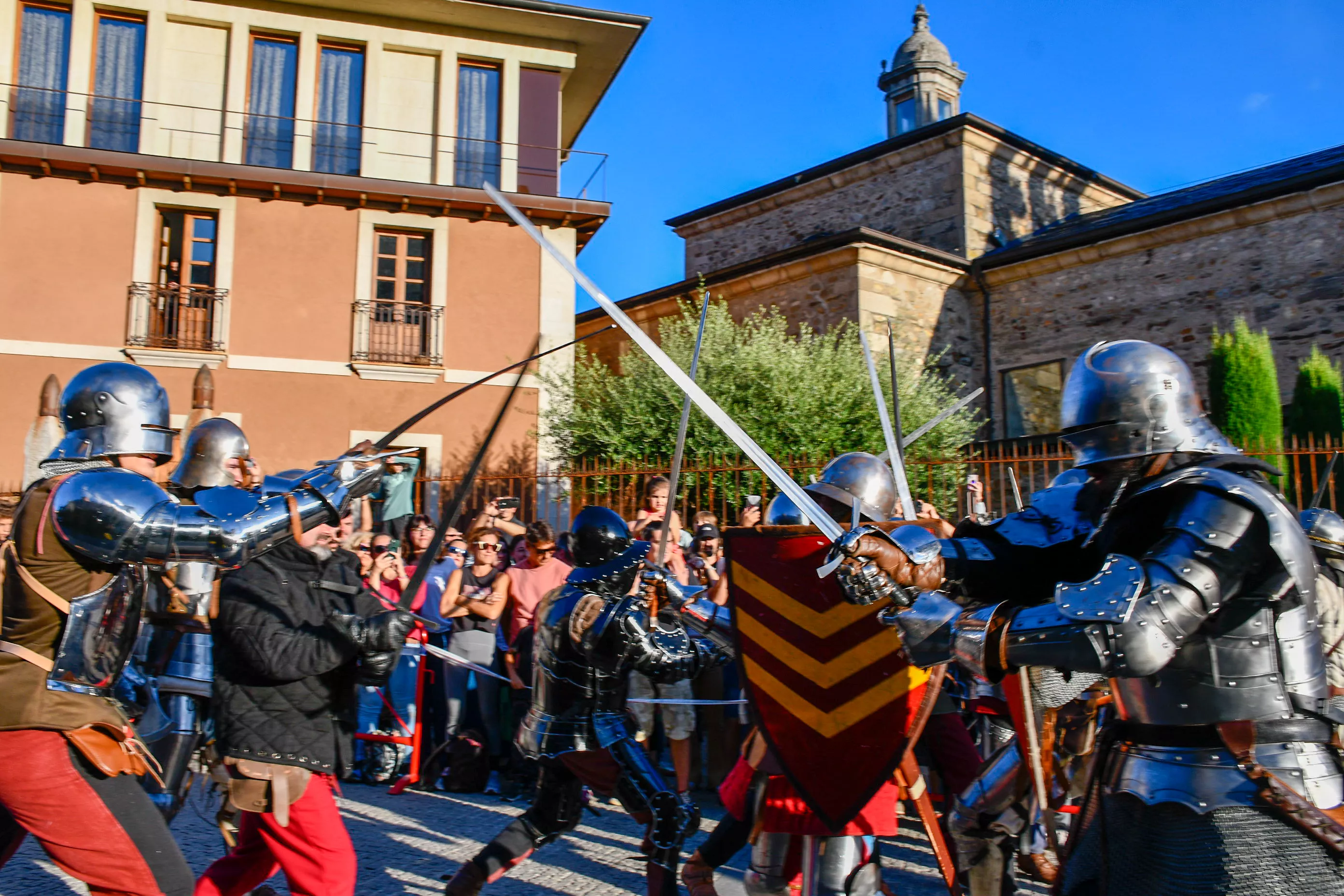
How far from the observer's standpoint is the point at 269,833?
2846 millimetres

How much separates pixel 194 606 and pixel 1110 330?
12.6 metres

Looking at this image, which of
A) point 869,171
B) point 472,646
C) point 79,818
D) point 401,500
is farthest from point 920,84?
point 79,818

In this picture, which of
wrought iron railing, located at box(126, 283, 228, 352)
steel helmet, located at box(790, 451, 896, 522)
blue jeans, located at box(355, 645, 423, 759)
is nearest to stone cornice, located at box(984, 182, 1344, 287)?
wrought iron railing, located at box(126, 283, 228, 352)

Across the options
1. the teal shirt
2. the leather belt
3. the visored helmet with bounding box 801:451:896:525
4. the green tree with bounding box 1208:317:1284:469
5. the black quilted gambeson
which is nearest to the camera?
the leather belt

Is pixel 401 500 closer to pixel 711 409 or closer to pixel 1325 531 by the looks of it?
pixel 711 409

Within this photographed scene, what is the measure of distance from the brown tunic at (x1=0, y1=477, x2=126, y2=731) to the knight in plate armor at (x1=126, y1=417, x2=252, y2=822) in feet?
2.91

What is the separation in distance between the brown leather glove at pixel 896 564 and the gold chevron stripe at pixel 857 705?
0.39 m

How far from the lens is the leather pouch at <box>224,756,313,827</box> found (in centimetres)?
286

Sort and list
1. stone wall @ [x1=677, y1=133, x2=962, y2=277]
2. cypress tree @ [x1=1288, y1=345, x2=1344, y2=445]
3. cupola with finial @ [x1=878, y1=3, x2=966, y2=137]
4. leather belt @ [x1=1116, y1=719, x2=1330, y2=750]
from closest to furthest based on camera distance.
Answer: leather belt @ [x1=1116, y1=719, x2=1330, y2=750]
cypress tree @ [x1=1288, y1=345, x2=1344, y2=445]
stone wall @ [x1=677, y1=133, x2=962, y2=277]
cupola with finial @ [x1=878, y1=3, x2=966, y2=137]

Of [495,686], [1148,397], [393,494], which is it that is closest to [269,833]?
[1148,397]

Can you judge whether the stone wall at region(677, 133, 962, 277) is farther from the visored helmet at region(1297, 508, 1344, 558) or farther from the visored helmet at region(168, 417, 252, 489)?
the visored helmet at region(168, 417, 252, 489)

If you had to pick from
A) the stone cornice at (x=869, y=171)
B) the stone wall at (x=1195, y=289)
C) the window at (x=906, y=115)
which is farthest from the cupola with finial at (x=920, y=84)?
the stone wall at (x=1195, y=289)

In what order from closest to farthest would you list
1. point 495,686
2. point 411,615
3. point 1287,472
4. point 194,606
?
point 411,615, point 194,606, point 495,686, point 1287,472

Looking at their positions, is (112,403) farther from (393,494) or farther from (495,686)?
(393,494)
